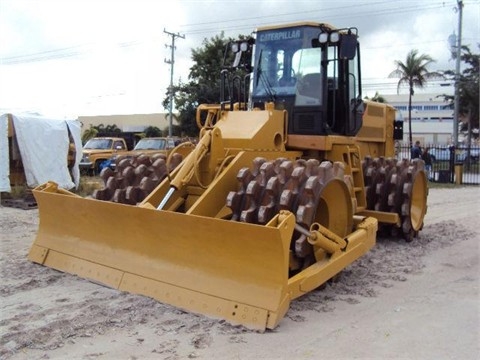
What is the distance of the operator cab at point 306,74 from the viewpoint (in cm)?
684

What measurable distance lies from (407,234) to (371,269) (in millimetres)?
1912

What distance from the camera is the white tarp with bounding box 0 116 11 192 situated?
1346cm

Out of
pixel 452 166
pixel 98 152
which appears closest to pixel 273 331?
pixel 98 152

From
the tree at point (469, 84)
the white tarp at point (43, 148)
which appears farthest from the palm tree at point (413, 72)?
the white tarp at point (43, 148)

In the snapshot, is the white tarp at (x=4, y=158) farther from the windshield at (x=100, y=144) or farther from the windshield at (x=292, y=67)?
the windshield at (x=100, y=144)

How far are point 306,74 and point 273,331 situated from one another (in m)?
3.70

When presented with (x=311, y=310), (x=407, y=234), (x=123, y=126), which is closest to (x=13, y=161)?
(x=407, y=234)

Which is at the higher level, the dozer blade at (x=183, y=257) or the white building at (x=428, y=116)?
the white building at (x=428, y=116)

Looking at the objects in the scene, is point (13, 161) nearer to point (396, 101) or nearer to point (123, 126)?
point (123, 126)

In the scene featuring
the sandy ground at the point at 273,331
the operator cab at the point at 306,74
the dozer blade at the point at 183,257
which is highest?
the operator cab at the point at 306,74

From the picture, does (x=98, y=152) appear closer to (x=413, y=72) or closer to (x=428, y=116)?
(x=413, y=72)

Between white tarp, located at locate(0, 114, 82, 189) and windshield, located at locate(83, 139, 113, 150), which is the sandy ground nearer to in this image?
white tarp, located at locate(0, 114, 82, 189)

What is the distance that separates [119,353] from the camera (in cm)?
390

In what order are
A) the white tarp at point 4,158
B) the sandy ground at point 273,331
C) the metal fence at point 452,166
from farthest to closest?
1. the metal fence at point 452,166
2. the white tarp at point 4,158
3. the sandy ground at point 273,331
